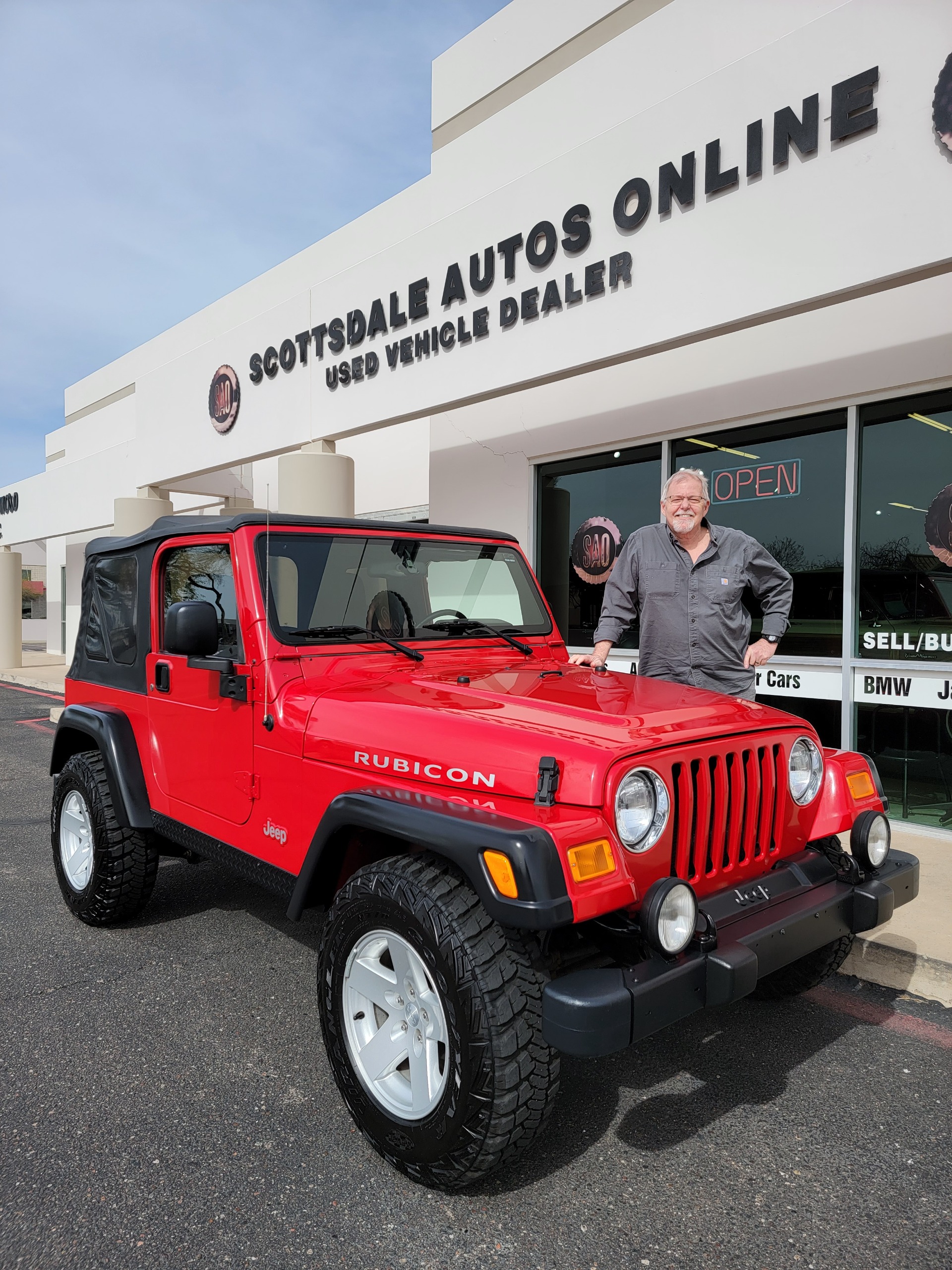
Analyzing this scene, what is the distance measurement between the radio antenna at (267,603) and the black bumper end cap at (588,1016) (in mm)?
1420

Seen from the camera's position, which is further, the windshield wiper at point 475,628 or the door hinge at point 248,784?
the windshield wiper at point 475,628

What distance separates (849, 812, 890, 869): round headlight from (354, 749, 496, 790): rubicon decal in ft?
4.05

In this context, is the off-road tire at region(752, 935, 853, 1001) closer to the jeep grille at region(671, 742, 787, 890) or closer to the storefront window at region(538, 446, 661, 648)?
the jeep grille at region(671, 742, 787, 890)

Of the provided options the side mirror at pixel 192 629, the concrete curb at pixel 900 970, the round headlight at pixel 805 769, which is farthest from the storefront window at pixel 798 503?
the side mirror at pixel 192 629

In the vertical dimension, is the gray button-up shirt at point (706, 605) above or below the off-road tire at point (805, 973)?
above

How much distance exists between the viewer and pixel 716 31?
6445 mm

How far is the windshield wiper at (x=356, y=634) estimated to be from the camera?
10.2 feet

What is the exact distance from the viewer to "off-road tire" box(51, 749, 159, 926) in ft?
12.4

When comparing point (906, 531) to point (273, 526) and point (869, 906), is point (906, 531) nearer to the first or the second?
point (869, 906)

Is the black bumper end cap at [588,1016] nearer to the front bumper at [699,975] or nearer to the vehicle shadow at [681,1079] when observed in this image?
the front bumper at [699,975]

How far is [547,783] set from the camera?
2104mm

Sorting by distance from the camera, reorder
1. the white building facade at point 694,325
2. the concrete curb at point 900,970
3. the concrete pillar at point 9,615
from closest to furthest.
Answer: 1. the concrete curb at point 900,970
2. the white building facade at point 694,325
3. the concrete pillar at point 9,615

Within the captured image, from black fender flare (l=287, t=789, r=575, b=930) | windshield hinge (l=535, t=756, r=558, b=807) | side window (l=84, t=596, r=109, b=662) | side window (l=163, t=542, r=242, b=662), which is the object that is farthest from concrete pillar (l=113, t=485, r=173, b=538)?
windshield hinge (l=535, t=756, r=558, b=807)

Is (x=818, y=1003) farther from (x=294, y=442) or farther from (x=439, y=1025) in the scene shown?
(x=294, y=442)
